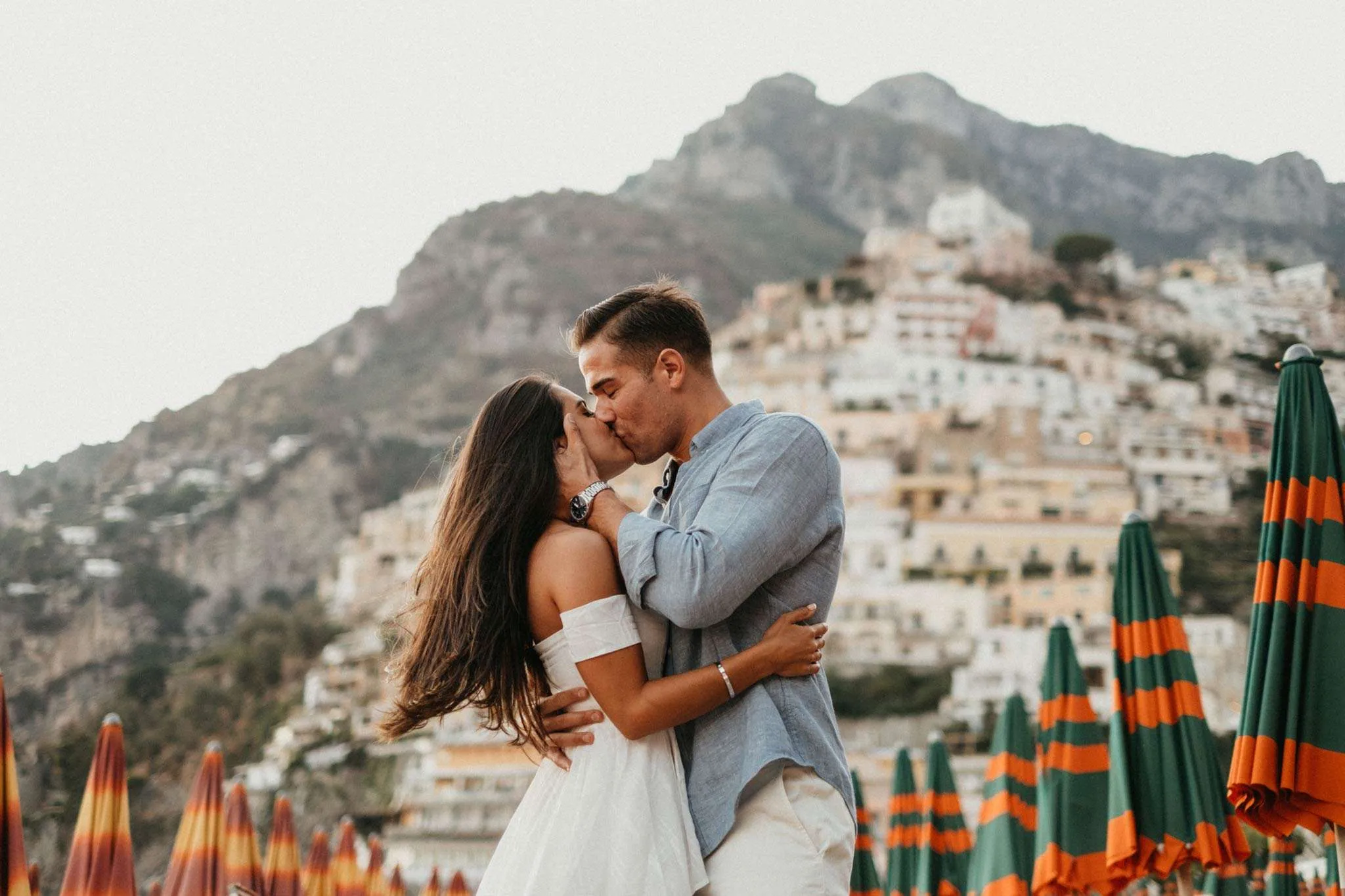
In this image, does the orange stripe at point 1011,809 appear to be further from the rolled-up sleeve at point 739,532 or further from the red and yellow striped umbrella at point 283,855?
the rolled-up sleeve at point 739,532

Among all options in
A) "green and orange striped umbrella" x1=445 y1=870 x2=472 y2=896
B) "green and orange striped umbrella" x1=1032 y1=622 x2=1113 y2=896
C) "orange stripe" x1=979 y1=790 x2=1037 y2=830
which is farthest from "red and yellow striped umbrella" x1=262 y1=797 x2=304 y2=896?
"green and orange striped umbrella" x1=1032 y1=622 x2=1113 y2=896

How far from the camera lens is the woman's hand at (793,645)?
2.36 metres

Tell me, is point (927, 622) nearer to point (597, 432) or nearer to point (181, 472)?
point (181, 472)

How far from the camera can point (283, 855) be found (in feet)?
27.9

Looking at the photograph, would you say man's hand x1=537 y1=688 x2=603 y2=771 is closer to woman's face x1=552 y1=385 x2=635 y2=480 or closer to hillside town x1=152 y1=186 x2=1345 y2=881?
woman's face x1=552 y1=385 x2=635 y2=480

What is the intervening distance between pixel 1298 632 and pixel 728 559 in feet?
7.02

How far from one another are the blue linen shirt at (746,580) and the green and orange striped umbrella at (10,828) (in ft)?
10.7

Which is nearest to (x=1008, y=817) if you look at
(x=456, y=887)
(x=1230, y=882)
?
(x=1230, y=882)

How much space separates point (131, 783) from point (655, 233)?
183ft

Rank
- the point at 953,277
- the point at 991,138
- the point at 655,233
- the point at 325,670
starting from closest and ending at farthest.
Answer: the point at 325,670
the point at 953,277
the point at 655,233
the point at 991,138

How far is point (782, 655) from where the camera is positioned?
2.36 m

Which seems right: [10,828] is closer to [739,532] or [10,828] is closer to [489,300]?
[739,532]

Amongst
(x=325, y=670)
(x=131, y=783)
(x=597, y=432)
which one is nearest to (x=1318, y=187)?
(x=325, y=670)

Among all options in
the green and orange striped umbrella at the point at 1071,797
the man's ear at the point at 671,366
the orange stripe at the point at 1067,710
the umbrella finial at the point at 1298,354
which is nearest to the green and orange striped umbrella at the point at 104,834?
the green and orange striped umbrella at the point at 1071,797
